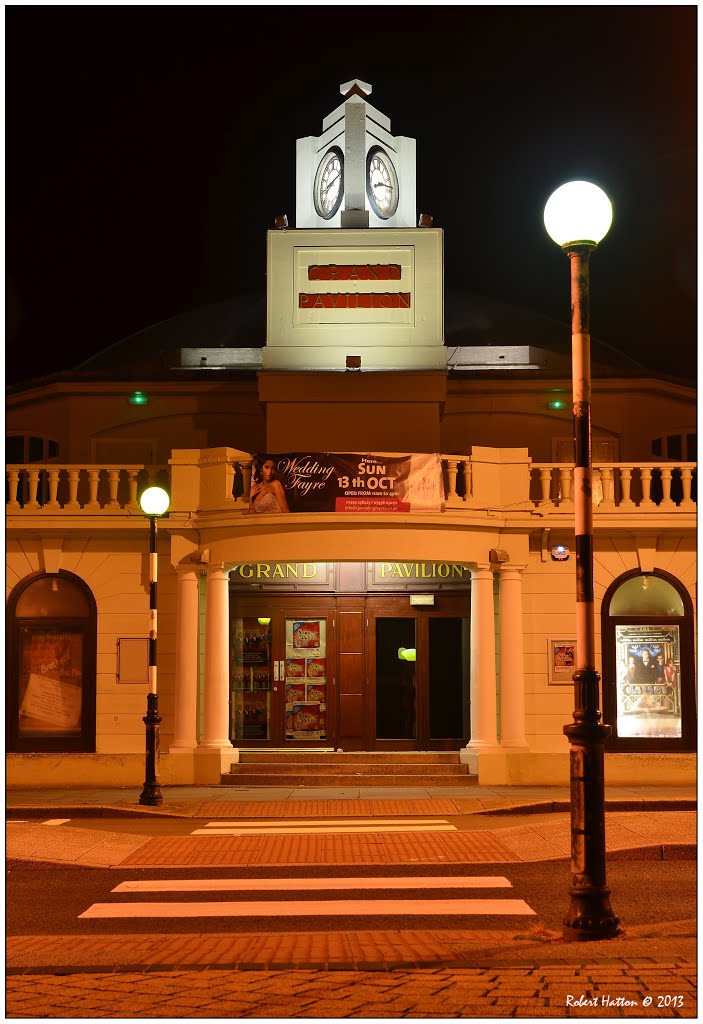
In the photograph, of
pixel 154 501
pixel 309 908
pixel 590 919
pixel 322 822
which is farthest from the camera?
pixel 154 501

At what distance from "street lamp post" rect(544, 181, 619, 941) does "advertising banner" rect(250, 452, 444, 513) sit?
1048 centimetres

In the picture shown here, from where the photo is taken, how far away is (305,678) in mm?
22062

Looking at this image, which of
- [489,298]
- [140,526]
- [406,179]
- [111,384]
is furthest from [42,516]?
[489,298]

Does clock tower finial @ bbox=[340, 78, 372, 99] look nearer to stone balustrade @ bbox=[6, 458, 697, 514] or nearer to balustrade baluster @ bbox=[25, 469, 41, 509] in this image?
stone balustrade @ bbox=[6, 458, 697, 514]

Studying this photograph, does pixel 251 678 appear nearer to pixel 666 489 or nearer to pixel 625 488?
pixel 625 488

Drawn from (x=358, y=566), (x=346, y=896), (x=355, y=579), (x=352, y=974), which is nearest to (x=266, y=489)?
(x=358, y=566)

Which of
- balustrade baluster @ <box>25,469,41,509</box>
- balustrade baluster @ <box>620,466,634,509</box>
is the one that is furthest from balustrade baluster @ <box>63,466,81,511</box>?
balustrade baluster @ <box>620,466,634,509</box>

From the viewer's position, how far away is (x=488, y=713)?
65.3ft

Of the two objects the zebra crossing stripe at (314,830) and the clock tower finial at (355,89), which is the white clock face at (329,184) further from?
the zebra crossing stripe at (314,830)

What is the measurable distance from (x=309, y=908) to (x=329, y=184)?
19845 mm

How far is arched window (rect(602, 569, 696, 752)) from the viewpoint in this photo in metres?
20.5

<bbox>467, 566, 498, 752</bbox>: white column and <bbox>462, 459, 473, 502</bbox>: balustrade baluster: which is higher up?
<bbox>462, 459, 473, 502</bbox>: balustrade baluster

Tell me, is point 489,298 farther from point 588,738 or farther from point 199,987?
point 199,987

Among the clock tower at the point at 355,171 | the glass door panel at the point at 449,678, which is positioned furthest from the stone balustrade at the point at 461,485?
the clock tower at the point at 355,171
